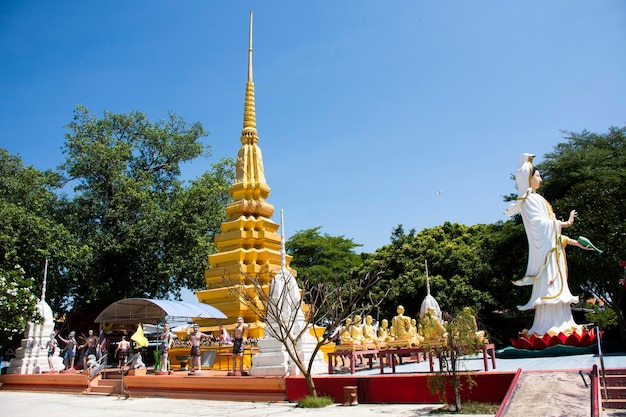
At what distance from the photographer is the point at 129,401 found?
16031 millimetres

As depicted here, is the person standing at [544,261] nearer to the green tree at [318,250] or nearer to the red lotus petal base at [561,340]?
the red lotus petal base at [561,340]

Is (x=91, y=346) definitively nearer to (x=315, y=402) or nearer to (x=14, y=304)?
(x=14, y=304)

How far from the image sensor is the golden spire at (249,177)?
1080 inches

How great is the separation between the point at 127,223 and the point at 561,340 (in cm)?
2240

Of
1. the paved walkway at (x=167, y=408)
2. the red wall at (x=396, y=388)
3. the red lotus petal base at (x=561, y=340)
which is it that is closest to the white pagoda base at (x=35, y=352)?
the paved walkway at (x=167, y=408)

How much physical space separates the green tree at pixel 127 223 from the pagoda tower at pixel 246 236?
2.87 metres

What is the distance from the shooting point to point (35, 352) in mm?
23062

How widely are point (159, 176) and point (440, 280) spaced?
17633mm

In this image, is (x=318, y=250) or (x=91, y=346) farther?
(x=318, y=250)

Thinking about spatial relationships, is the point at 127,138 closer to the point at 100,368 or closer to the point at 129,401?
the point at 100,368

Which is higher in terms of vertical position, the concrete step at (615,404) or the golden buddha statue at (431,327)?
the golden buddha statue at (431,327)

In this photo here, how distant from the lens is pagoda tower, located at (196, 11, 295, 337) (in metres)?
24.3

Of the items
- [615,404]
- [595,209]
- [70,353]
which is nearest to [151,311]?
[70,353]

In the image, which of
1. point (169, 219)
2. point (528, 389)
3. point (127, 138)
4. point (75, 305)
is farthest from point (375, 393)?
point (127, 138)
